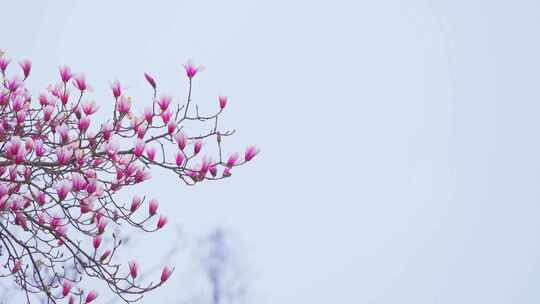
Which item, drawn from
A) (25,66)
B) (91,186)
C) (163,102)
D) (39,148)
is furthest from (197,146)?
(25,66)

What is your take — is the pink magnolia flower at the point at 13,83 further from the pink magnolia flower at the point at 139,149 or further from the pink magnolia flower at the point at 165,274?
the pink magnolia flower at the point at 165,274

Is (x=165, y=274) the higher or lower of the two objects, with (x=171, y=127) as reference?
lower

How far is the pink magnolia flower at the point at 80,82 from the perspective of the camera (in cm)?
151

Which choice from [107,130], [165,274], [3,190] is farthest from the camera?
[165,274]

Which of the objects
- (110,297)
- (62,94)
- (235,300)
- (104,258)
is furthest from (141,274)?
(62,94)

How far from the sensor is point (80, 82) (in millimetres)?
1510

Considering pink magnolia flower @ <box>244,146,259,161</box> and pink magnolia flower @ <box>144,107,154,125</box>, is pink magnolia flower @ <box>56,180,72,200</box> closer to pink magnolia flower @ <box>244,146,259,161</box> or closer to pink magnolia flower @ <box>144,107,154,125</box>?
pink magnolia flower @ <box>144,107,154,125</box>

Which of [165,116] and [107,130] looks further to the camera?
[165,116]

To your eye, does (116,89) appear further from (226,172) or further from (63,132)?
(226,172)

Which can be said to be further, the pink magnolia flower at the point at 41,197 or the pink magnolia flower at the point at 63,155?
the pink magnolia flower at the point at 41,197

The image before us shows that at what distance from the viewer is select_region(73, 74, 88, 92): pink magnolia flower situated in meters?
1.51

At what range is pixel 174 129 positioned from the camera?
1.51 m

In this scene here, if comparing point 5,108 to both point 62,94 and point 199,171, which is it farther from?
point 199,171

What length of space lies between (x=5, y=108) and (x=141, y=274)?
1350 millimetres
